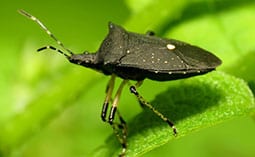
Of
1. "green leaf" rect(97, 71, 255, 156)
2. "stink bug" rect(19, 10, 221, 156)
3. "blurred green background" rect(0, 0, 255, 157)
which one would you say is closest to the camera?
"green leaf" rect(97, 71, 255, 156)

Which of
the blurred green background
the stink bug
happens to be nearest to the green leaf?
the stink bug

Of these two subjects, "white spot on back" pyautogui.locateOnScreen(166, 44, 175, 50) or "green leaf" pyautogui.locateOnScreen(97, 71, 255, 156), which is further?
"white spot on back" pyautogui.locateOnScreen(166, 44, 175, 50)

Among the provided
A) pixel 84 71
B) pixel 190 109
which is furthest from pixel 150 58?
pixel 84 71

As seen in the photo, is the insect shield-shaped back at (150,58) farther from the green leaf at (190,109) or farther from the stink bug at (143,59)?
the green leaf at (190,109)

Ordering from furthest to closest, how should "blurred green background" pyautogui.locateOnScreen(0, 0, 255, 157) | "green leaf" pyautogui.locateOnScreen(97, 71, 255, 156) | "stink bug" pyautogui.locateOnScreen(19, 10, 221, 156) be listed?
"blurred green background" pyautogui.locateOnScreen(0, 0, 255, 157) → "stink bug" pyautogui.locateOnScreen(19, 10, 221, 156) → "green leaf" pyautogui.locateOnScreen(97, 71, 255, 156)

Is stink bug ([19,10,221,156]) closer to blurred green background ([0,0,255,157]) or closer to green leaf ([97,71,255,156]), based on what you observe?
green leaf ([97,71,255,156])

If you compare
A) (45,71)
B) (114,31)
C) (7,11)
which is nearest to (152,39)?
(114,31)

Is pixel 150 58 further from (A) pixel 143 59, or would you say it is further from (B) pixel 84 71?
(B) pixel 84 71
